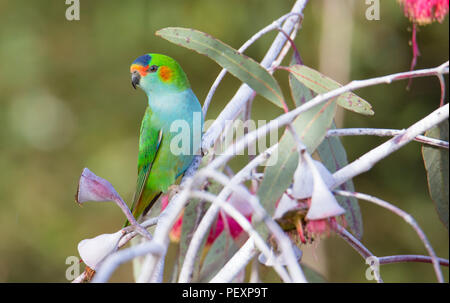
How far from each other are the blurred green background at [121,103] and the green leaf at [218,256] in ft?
6.26

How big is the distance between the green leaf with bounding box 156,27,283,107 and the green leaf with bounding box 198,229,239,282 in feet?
0.84

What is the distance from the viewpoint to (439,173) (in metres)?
0.84

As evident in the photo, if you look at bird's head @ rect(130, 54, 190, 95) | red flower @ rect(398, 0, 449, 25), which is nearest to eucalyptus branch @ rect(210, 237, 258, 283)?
red flower @ rect(398, 0, 449, 25)

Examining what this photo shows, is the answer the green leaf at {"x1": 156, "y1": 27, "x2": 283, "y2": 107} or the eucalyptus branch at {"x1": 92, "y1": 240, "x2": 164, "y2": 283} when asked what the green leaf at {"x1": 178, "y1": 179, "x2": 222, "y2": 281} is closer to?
the green leaf at {"x1": 156, "y1": 27, "x2": 283, "y2": 107}

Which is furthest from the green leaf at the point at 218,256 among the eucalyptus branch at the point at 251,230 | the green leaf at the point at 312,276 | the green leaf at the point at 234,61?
the eucalyptus branch at the point at 251,230

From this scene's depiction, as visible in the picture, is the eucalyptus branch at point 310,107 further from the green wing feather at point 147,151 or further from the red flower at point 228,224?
the green wing feather at point 147,151

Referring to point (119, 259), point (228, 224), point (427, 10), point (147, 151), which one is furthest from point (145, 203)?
point (119, 259)

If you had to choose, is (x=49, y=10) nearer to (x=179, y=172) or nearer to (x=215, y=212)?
(x=179, y=172)

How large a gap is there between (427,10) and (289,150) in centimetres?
37

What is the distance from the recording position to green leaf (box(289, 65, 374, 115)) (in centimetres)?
84

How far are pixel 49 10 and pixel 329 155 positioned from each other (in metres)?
2.79

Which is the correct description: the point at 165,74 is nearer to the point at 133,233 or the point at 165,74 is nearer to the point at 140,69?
the point at 140,69

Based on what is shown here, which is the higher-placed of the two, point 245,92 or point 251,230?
point 245,92

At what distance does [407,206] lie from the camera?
300 cm
